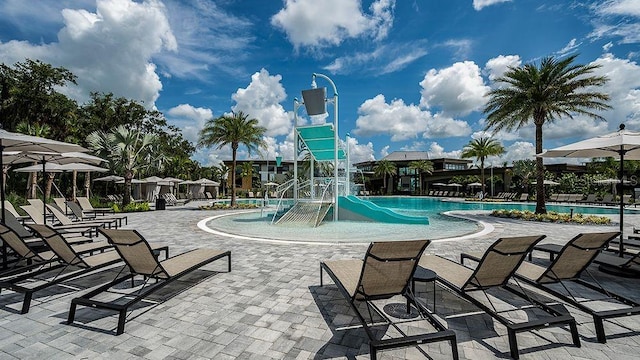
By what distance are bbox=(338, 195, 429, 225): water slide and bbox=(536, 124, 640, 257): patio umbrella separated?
671 centimetres

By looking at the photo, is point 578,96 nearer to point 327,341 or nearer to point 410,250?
point 410,250

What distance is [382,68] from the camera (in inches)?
663

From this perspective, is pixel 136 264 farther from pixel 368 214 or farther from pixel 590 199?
pixel 590 199

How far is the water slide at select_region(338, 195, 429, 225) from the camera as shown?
1320cm

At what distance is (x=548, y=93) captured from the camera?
15.1 meters

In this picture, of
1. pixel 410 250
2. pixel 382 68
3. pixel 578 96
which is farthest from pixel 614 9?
pixel 410 250

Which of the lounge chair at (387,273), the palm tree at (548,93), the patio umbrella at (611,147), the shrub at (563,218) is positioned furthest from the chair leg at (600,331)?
the palm tree at (548,93)

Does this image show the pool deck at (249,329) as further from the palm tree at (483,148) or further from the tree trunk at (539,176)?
the palm tree at (483,148)

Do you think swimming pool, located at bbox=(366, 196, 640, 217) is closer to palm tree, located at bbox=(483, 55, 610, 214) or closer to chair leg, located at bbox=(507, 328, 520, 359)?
palm tree, located at bbox=(483, 55, 610, 214)

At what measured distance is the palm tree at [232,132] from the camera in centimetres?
2056

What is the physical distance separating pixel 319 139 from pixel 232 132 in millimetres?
8620

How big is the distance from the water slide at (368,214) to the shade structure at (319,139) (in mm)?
2727

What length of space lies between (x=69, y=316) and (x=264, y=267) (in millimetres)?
2918

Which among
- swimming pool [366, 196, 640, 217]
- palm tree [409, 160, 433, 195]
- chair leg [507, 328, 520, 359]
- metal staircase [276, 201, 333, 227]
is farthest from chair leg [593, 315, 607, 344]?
palm tree [409, 160, 433, 195]
